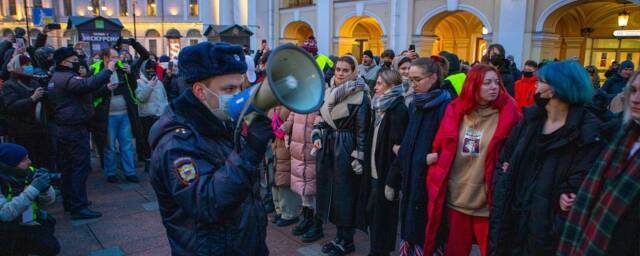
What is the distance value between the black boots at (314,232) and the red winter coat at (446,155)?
5.18ft

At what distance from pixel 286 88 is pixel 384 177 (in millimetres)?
2007

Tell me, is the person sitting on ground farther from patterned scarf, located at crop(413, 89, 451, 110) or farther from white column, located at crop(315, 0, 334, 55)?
white column, located at crop(315, 0, 334, 55)

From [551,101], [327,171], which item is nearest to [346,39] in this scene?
[327,171]

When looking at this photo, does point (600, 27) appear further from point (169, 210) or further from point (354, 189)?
point (169, 210)

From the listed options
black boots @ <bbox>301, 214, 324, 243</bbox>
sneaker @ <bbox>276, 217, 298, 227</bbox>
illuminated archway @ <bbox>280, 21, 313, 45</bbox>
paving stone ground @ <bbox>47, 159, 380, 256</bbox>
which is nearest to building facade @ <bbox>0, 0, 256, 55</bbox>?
illuminated archway @ <bbox>280, 21, 313, 45</bbox>

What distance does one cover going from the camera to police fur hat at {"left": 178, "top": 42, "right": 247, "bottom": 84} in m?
1.97

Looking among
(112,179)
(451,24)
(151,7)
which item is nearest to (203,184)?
(112,179)

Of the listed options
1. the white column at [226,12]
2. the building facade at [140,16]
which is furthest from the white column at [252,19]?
the building facade at [140,16]

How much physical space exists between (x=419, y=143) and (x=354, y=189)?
1072 mm

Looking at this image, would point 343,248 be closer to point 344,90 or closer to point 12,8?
point 344,90

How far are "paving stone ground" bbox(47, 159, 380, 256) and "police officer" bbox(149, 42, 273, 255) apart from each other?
2.44 meters

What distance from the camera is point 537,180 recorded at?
2537 mm

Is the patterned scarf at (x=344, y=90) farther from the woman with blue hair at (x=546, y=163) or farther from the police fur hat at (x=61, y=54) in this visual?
the police fur hat at (x=61, y=54)

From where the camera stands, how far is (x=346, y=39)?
810 inches
